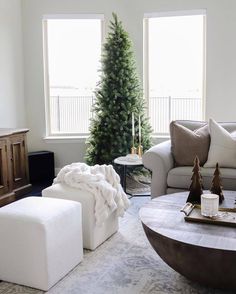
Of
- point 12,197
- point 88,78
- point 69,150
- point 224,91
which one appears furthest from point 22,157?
point 224,91

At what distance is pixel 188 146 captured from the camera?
12.9 feet

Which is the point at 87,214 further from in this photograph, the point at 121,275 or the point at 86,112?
the point at 86,112

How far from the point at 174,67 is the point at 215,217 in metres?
3.48

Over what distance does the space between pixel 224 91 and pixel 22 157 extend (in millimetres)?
2846

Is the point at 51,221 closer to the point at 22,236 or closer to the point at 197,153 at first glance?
the point at 22,236

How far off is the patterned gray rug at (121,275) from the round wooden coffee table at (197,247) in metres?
0.25

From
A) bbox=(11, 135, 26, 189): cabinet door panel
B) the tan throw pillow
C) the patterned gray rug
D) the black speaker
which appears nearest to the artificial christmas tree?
the black speaker

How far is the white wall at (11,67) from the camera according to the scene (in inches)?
201

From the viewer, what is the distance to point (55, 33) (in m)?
5.63

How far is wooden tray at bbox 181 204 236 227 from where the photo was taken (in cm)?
240

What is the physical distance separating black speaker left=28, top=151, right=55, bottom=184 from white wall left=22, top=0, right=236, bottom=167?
0.24 m

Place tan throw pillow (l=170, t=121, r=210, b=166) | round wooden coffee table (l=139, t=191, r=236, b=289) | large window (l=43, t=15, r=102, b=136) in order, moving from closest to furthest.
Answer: round wooden coffee table (l=139, t=191, r=236, b=289), tan throw pillow (l=170, t=121, r=210, b=166), large window (l=43, t=15, r=102, b=136)

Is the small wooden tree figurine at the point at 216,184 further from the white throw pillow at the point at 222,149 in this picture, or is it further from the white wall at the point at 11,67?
the white wall at the point at 11,67

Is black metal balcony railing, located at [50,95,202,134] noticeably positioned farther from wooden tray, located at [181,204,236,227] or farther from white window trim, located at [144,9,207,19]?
wooden tray, located at [181,204,236,227]
